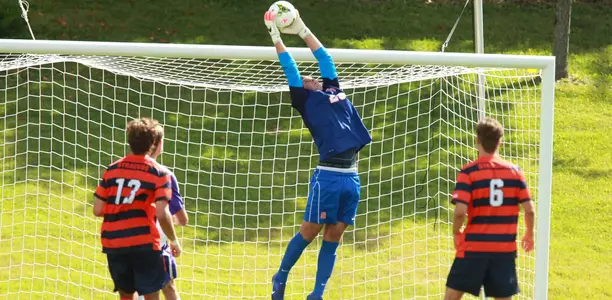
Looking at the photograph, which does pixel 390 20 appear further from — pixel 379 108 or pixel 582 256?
pixel 582 256

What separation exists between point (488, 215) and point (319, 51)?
1.79 m

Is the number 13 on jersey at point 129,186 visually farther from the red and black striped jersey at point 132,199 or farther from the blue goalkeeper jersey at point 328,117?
the blue goalkeeper jersey at point 328,117

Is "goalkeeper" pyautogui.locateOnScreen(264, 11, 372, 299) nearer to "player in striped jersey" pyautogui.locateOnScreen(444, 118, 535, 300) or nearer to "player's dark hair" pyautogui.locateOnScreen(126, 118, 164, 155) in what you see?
"player in striped jersey" pyautogui.locateOnScreen(444, 118, 535, 300)

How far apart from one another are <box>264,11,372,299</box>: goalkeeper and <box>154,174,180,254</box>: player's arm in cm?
137

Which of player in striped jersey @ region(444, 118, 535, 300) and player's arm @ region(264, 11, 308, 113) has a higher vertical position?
player's arm @ region(264, 11, 308, 113)

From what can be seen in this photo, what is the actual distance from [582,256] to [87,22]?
858cm

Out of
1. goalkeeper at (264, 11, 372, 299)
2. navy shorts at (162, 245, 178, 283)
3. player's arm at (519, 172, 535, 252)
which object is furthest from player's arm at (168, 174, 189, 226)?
player's arm at (519, 172, 535, 252)

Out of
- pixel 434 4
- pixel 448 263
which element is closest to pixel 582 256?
pixel 448 263

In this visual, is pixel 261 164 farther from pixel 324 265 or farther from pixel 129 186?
pixel 129 186

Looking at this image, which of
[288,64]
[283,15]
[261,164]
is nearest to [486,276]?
[288,64]

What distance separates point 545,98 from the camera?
24.4 feet

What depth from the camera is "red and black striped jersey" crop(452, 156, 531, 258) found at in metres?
6.07

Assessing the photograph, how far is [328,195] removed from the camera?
23.1ft

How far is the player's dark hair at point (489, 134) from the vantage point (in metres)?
6.10
